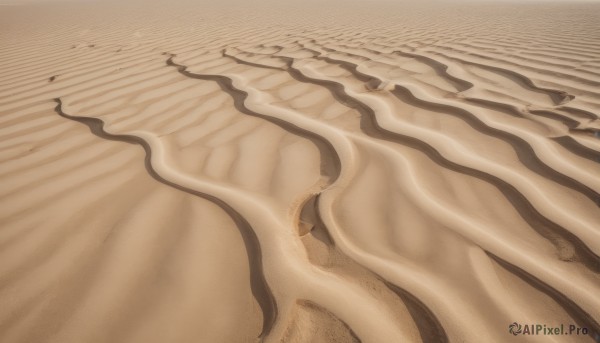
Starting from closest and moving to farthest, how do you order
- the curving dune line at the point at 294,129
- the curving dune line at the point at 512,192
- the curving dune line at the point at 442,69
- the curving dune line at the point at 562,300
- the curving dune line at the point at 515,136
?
the curving dune line at the point at 562,300 < the curving dune line at the point at 512,192 < the curving dune line at the point at 515,136 < the curving dune line at the point at 294,129 < the curving dune line at the point at 442,69

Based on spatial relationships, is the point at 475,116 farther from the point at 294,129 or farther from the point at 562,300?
the point at 562,300

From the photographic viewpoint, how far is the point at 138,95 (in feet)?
8.04

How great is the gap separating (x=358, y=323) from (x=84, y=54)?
14.0ft

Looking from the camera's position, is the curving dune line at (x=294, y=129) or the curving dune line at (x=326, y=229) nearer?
the curving dune line at (x=326, y=229)

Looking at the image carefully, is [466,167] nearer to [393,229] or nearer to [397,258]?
[393,229]

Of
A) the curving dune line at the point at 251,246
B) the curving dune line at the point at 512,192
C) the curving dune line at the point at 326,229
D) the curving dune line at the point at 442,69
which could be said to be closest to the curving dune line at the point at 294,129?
the curving dune line at the point at 326,229

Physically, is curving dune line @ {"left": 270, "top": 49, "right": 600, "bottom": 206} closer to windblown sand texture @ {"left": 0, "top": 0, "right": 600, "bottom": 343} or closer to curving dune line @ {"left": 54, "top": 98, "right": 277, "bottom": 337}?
windblown sand texture @ {"left": 0, "top": 0, "right": 600, "bottom": 343}

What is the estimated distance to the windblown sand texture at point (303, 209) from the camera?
84 cm

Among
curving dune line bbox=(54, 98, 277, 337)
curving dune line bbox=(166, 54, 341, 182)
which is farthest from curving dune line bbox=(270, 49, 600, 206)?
curving dune line bbox=(54, 98, 277, 337)

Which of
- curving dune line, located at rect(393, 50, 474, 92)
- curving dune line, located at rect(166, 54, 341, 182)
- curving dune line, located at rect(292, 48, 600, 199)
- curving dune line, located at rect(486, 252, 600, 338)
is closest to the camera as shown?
curving dune line, located at rect(486, 252, 600, 338)

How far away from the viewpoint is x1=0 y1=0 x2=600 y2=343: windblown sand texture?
84 centimetres

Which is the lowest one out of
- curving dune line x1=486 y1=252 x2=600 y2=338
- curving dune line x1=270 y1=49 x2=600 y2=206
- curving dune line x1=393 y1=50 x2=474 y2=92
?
curving dune line x1=393 y1=50 x2=474 y2=92

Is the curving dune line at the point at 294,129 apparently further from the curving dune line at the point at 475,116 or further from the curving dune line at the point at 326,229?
the curving dune line at the point at 475,116

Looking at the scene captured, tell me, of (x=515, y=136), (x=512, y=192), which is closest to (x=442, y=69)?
(x=515, y=136)
